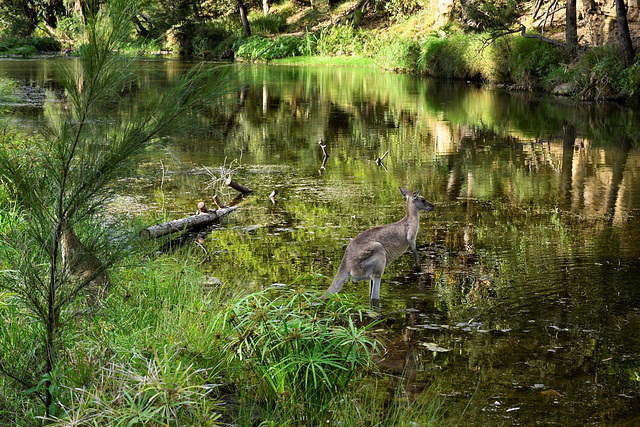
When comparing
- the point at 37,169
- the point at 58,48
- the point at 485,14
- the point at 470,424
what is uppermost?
the point at 485,14

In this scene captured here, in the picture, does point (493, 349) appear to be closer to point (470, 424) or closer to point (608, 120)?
point (470, 424)

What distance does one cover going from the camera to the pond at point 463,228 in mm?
5270

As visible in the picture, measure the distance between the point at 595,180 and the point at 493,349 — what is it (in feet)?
26.3

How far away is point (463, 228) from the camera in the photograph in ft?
32.5

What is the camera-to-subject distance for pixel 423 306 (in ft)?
23.0

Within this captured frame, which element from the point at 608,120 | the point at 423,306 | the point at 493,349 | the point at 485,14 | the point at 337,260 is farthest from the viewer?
the point at 485,14

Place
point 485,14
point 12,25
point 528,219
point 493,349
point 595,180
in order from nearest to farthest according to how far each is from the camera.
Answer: point 12,25 → point 493,349 → point 528,219 → point 595,180 → point 485,14

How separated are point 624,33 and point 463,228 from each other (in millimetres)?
16229

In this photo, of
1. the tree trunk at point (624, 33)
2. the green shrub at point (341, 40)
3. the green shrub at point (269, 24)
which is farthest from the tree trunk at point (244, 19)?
the tree trunk at point (624, 33)

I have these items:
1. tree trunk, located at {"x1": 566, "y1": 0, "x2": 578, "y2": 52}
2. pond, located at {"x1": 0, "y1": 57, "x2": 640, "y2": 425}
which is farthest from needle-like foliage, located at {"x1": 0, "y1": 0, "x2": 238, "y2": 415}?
tree trunk, located at {"x1": 566, "y1": 0, "x2": 578, "y2": 52}

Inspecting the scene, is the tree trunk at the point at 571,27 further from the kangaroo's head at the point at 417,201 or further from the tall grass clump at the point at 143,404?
the tall grass clump at the point at 143,404

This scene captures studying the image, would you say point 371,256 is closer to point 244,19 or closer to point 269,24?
point 244,19

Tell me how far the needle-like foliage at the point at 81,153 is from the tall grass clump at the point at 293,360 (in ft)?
3.72

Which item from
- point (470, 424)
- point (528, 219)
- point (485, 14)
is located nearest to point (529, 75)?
point (485, 14)
